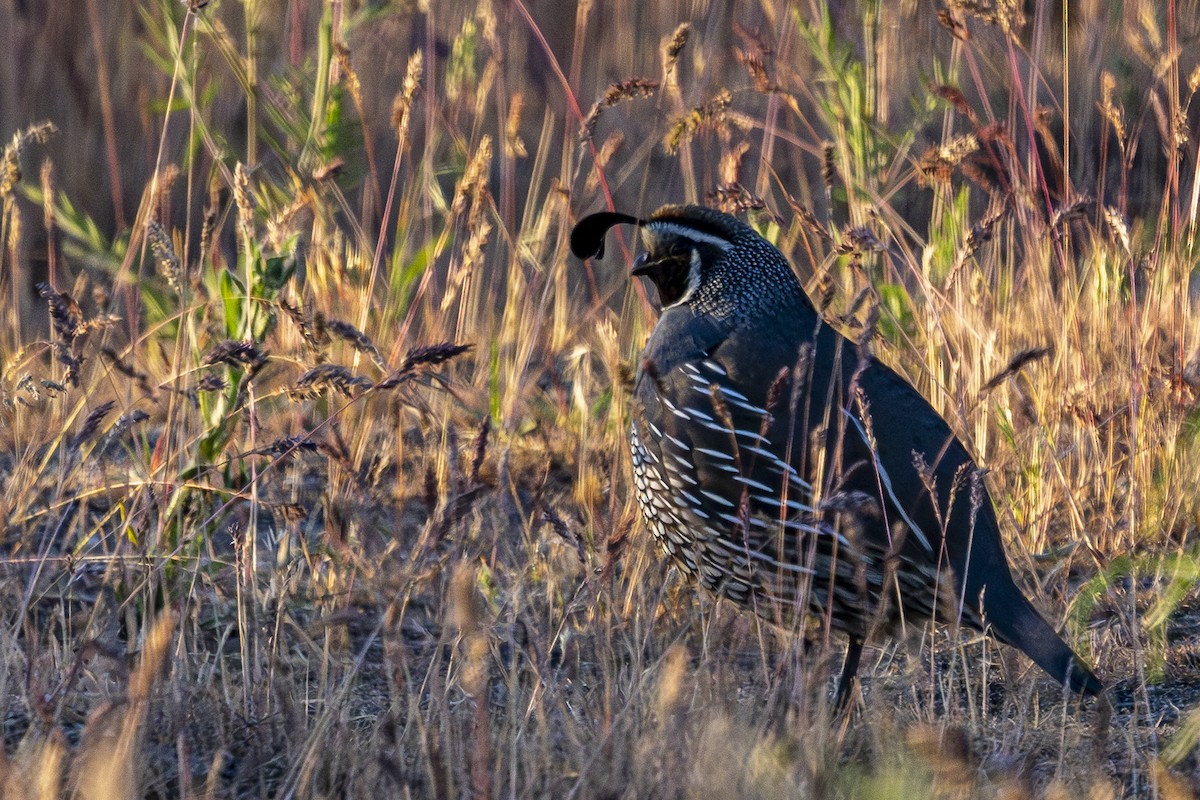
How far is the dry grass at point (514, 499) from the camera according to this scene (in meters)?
2.58

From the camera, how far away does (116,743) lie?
2.24m

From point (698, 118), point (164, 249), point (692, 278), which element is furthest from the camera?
point (692, 278)

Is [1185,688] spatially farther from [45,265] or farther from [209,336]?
[45,265]

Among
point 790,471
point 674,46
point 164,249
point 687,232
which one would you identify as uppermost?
point 674,46

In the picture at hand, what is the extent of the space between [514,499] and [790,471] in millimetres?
904

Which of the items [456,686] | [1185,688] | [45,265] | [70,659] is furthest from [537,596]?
[45,265]

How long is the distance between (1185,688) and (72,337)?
7.42 ft

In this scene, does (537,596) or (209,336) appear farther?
(209,336)

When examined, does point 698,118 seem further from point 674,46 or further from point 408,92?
point 408,92

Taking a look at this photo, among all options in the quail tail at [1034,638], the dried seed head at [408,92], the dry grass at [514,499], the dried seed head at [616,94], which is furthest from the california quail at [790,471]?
the dried seed head at [408,92]

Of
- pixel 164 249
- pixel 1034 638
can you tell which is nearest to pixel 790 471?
pixel 1034 638

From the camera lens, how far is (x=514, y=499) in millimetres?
3902

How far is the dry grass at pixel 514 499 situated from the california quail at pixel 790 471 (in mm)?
104

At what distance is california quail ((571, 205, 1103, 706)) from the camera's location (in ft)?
10.1
